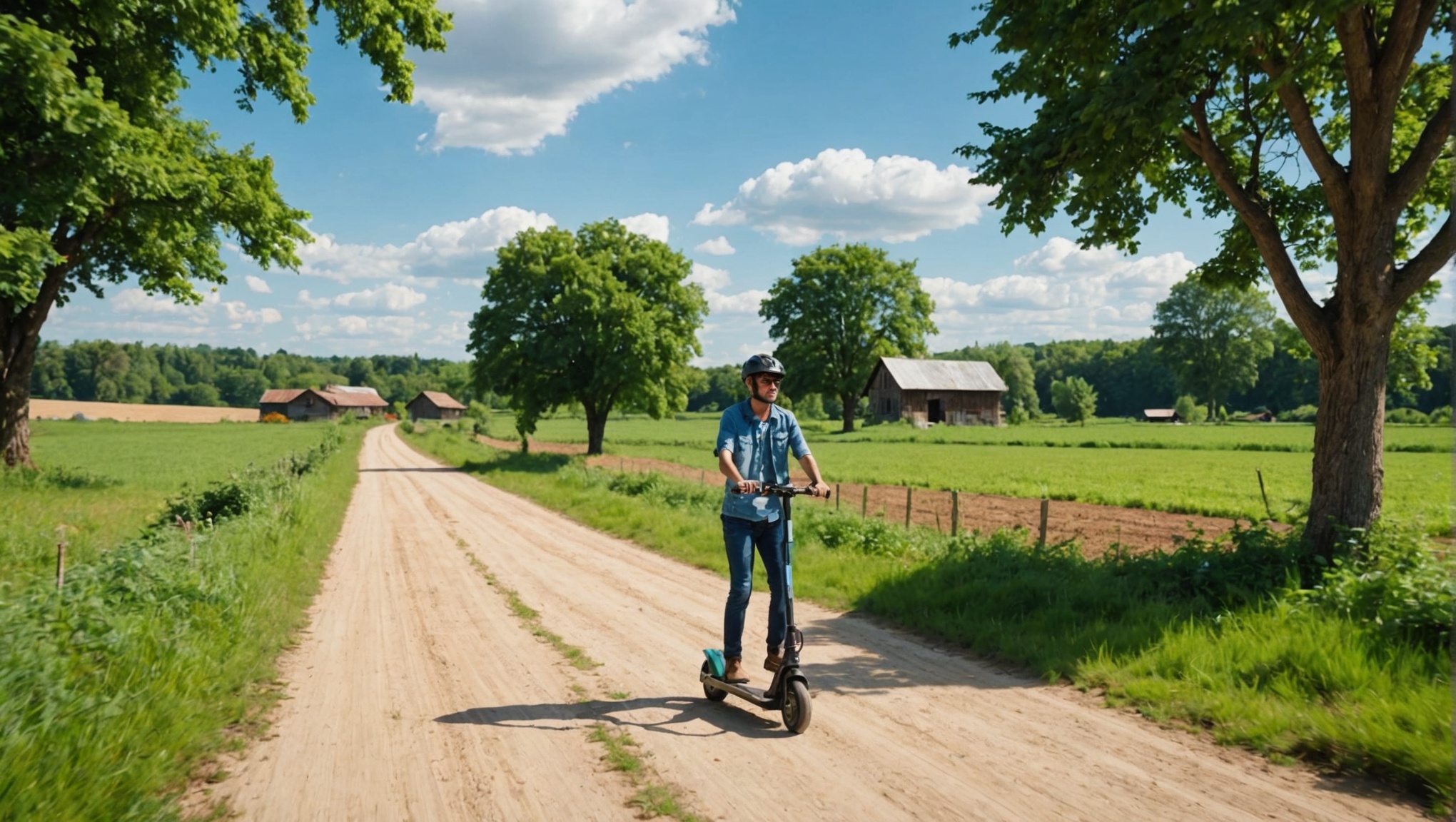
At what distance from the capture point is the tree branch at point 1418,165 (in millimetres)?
7570

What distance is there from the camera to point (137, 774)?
4.07m

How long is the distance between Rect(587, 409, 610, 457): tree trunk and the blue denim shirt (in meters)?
32.0

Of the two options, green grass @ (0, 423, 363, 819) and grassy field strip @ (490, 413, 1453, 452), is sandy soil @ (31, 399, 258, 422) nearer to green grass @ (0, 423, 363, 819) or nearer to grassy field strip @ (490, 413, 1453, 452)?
grassy field strip @ (490, 413, 1453, 452)

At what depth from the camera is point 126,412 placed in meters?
107

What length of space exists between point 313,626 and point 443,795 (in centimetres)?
485

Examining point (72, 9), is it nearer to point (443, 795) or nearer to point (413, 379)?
point (443, 795)

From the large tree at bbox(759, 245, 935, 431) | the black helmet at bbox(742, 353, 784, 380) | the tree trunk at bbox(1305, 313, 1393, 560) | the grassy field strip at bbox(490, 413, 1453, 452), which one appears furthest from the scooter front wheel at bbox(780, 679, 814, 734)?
the large tree at bbox(759, 245, 935, 431)

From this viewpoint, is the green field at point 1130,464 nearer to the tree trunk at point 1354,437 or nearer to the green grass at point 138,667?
the tree trunk at point 1354,437

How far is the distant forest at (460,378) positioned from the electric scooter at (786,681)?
64713mm

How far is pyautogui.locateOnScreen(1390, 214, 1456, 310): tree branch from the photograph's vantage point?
7.63 metres

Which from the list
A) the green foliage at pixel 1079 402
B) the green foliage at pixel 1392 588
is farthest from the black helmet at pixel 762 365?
the green foliage at pixel 1079 402

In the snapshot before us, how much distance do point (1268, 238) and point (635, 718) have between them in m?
8.15

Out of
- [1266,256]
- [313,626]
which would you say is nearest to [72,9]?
[313,626]

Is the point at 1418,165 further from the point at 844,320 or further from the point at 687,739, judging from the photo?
the point at 844,320
